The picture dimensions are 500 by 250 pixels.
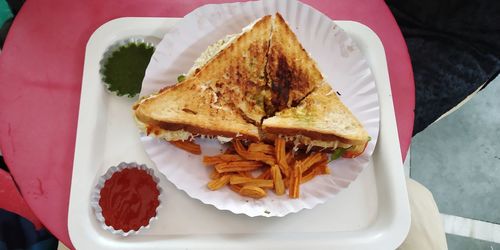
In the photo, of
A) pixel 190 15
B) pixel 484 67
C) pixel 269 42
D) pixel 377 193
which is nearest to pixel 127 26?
pixel 190 15

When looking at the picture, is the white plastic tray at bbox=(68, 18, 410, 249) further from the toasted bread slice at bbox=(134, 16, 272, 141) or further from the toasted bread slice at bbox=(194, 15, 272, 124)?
the toasted bread slice at bbox=(194, 15, 272, 124)

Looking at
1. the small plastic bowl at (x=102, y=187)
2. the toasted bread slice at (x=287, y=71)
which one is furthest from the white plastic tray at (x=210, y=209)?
the toasted bread slice at (x=287, y=71)

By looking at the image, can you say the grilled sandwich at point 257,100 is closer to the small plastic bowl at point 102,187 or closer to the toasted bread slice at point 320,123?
the toasted bread slice at point 320,123

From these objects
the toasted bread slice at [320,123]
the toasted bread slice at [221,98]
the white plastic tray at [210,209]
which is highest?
the toasted bread slice at [221,98]

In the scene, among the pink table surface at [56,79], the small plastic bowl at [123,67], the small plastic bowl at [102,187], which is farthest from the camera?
the small plastic bowl at [123,67]

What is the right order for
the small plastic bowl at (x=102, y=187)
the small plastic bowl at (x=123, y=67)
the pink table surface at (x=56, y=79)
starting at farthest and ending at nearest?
1. the small plastic bowl at (x=123, y=67)
2. the pink table surface at (x=56, y=79)
3. the small plastic bowl at (x=102, y=187)

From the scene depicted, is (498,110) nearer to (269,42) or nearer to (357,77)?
(357,77)
